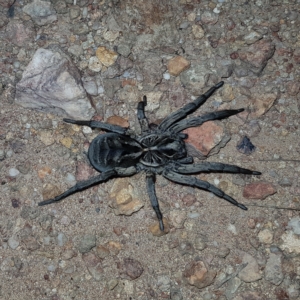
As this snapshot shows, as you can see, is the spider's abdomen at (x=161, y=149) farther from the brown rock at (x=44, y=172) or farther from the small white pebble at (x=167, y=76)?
the brown rock at (x=44, y=172)

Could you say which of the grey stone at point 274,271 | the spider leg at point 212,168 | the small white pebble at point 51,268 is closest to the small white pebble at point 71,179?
the small white pebble at point 51,268

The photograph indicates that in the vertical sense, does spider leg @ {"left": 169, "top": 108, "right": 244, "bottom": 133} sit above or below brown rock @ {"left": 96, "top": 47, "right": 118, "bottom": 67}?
below

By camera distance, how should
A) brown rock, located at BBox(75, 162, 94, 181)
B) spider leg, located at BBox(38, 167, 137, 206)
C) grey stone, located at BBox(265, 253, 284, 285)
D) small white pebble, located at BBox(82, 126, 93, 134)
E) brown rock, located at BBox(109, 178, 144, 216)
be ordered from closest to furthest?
grey stone, located at BBox(265, 253, 284, 285) → spider leg, located at BBox(38, 167, 137, 206) → brown rock, located at BBox(109, 178, 144, 216) → brown rock, located at BBox(75, 162, 94, 181) → small white pebble, located at BBox(82, 126, 93, 134)

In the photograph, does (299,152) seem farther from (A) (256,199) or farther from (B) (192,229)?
(B) (192,229)

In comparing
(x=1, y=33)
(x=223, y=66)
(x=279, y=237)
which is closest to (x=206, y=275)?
(x=279, y=237)

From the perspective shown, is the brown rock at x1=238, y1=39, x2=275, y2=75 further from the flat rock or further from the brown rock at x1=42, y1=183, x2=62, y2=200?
the brown rock at x1=42, y1=183, x2=62, y2=200

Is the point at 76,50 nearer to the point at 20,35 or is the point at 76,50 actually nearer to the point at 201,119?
the point at 20,35

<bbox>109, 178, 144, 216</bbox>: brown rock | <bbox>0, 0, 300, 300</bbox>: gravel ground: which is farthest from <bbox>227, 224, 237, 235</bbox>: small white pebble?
<bbox>109, 178, 144, 216</bbox>: brown rock

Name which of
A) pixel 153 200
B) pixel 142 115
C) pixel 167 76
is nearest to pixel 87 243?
pixel 153 200
